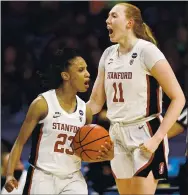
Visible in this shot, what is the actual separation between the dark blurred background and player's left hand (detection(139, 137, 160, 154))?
153 centimetres

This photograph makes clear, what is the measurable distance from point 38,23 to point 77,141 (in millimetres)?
1860

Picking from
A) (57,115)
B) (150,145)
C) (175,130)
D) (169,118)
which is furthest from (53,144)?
(175,130)

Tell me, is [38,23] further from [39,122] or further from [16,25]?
[39,122]

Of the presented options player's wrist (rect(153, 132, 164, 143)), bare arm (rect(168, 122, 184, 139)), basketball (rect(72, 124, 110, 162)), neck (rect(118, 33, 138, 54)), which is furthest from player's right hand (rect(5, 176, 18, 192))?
bare arm (rect(168, 122, 184, 139))

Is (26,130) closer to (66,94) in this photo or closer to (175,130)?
(66,94)

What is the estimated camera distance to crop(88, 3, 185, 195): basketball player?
3.11 m

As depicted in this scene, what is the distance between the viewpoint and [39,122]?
127 inches

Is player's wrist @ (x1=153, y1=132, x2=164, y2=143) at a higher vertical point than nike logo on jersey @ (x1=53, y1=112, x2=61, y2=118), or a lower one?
lower

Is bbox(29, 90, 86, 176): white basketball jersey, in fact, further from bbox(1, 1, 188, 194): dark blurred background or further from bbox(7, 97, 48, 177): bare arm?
bbox(1, 1, 188, 194): dark blurred background

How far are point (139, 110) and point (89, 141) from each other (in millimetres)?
319

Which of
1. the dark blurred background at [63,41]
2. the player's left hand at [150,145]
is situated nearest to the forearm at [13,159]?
the player's left hand at [150,145]

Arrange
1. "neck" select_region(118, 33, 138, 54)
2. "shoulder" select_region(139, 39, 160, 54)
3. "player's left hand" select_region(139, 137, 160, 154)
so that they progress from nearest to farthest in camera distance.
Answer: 1. "player's left hand" select_region(139, 137, 160, 154)
2. "shoulder" select_region(139, 39, 160, 54)
3. "neck" select_region(118, 33, 138, 54)

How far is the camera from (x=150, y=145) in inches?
120

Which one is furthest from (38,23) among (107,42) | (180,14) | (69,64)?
(69,64)
